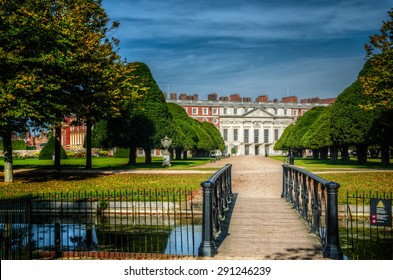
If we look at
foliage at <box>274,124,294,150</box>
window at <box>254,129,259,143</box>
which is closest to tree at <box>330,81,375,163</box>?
foliage at <box>274,124,294,150</box>

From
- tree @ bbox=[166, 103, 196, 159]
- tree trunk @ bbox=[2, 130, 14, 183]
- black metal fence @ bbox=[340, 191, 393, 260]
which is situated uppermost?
tree @ bbox=[166, 103, 196, 159]

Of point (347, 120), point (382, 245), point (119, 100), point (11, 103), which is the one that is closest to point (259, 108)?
point (347, 120)

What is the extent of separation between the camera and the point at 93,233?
10734mm

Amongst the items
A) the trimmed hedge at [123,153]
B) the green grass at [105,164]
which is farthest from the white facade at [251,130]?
the green grass at [105,164]

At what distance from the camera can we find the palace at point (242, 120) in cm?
11950

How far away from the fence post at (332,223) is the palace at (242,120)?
110233mm

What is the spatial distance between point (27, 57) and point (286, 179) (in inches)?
456

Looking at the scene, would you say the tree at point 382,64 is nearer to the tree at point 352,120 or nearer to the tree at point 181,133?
the tree at point 352,120

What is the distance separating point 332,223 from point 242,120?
114219 millimetres

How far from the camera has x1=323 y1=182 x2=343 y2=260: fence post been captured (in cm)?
716

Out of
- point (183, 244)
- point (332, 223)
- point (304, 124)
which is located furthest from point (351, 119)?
point (332, 223)

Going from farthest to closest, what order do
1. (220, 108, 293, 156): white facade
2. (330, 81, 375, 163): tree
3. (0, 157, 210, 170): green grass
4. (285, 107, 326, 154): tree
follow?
(220, 108, 293, 156): white facade
(285, 107, 326, 154): tree
(330, 81, 375, 163): tree
(0, 157, 210, 170): green grass

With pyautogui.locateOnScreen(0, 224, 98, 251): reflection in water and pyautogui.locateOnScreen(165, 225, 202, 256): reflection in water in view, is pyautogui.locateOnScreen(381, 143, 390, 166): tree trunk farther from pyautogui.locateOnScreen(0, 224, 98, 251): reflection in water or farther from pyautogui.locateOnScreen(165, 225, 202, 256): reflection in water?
pyautogui.locateOnScreen(0, 224, 98, 251): reflection in water

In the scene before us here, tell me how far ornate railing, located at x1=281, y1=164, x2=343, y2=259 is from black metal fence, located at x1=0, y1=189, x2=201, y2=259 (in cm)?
226
